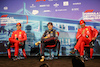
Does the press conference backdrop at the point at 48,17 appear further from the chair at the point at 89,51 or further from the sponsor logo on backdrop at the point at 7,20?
the chair at the point at 89,51

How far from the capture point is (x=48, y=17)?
12.2ft

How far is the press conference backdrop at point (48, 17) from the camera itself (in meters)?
3.58

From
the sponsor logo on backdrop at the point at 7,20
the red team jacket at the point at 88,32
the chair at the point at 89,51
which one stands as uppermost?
the sponsor logo on backdrop at the point at 7,20

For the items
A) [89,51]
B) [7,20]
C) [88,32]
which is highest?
[7,20]

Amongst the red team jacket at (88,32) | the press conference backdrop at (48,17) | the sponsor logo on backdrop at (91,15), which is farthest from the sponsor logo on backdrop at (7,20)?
the sponsor logo on backdrop at (91,15)

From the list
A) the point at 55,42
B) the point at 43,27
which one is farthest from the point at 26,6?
the point at 55,42

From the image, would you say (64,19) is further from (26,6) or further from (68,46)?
(26,6)

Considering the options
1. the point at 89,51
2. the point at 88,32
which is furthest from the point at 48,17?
the point at 89,51

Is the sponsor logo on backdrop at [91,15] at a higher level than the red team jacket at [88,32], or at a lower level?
higher

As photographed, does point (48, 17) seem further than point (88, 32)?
Yes

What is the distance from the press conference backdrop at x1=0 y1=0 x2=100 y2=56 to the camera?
358 centimetres

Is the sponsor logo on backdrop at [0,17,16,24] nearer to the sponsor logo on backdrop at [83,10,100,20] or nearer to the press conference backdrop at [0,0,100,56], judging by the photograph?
the press conference backdrop at [0,0,100,56]

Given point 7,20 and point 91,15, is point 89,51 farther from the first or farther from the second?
point 7,20

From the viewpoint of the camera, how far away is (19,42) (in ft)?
9.89
